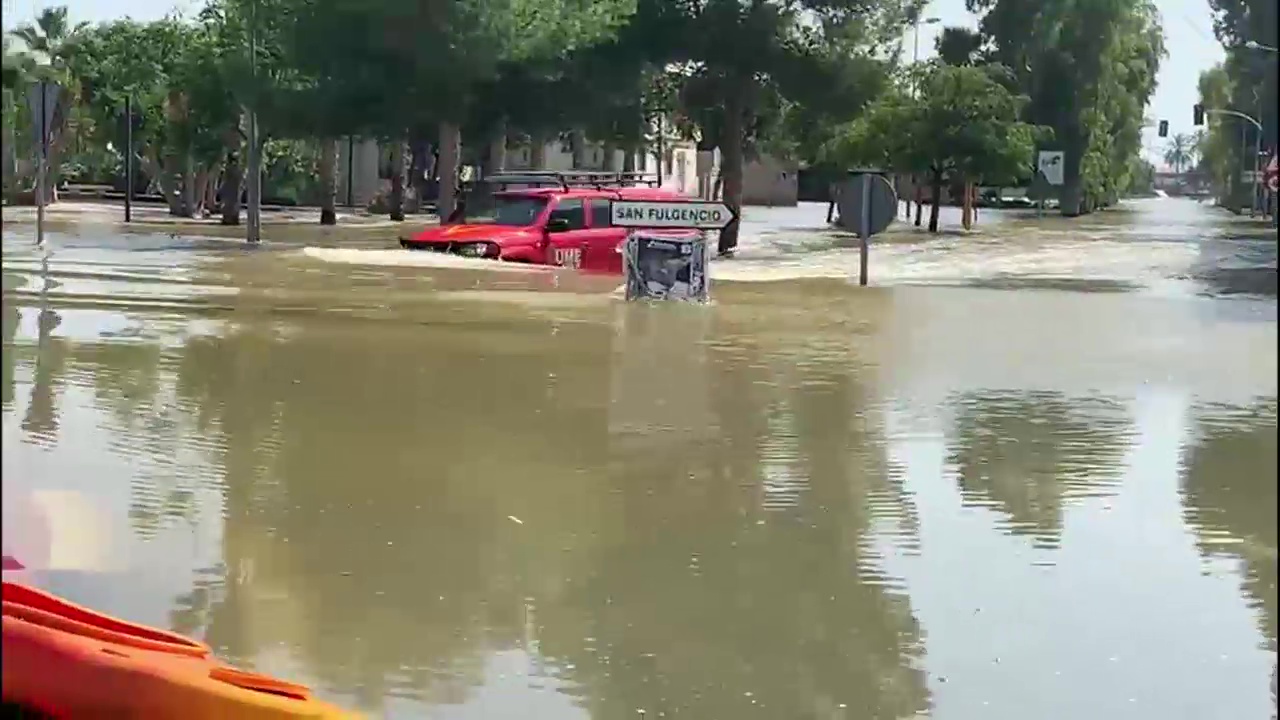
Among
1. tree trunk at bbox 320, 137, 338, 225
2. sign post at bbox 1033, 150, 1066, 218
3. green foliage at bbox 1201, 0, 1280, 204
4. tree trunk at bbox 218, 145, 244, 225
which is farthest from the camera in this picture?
sign post at bbox 1033, 150, 1066, 218

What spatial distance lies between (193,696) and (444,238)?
2326 cm

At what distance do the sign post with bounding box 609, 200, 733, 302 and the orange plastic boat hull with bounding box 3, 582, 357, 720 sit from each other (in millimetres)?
16081

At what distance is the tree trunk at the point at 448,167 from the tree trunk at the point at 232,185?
8.05 m

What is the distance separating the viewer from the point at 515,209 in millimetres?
26094

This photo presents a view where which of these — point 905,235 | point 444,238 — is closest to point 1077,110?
point 905,235

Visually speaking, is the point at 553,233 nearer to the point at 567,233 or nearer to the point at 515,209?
the point at 567,233

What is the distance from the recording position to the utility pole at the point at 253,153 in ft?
106

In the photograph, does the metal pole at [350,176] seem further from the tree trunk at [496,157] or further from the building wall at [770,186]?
the building wall at [770,186]

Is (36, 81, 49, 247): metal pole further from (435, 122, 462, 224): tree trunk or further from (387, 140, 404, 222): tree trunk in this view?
(387, 140, 404, 222): tree trunk

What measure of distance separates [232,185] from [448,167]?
33.5 ft

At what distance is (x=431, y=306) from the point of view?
1823 centimetres

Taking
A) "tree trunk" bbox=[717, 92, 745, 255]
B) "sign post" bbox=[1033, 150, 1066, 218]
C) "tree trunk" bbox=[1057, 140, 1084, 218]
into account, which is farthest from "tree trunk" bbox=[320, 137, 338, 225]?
"tree trunk" bbox=[1057, 140, 1084, 218]

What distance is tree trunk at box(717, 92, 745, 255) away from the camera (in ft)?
116

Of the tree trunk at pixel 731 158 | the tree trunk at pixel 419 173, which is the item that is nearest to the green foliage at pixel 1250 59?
the tree trunk at pixel 731 158
